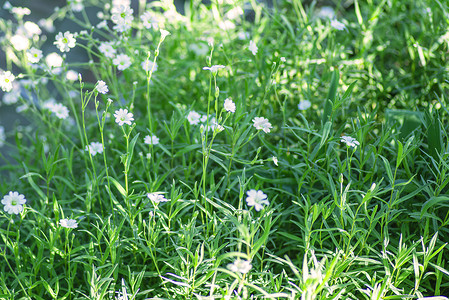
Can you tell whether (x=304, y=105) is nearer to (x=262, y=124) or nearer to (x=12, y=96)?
(x=262, y=124)

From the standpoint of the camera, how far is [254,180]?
133 centimetres

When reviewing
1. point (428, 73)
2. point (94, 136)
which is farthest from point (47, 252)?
point (428, 73)

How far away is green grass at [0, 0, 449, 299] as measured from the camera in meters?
1.05

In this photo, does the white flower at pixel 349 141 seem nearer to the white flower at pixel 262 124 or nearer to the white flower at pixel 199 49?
the white flower at pixel 262 124

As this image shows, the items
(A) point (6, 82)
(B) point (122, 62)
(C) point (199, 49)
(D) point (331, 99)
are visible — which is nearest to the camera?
(A) point (6, 82)

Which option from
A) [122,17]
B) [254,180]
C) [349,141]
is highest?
[122,17]

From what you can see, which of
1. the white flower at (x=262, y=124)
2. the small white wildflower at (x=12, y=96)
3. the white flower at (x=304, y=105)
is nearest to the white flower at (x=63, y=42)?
the small white wildflower at (x=12, y=96)

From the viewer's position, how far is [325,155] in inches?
48.0

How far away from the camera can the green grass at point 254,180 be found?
1.05m

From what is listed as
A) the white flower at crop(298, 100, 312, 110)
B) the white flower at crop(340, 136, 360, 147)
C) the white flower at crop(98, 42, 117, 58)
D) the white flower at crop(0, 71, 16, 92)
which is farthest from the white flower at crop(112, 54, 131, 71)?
the white flower at crop(340, 136, 360, 147)

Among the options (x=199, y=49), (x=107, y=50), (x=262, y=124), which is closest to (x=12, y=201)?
(x=107, y=50)

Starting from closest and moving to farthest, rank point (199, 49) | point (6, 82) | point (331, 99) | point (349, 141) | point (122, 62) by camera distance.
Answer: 1. point (349, 141)
2. point (6, 82)
3. point (331, 99)
4. point (122, 62)
5. point (199, 49)

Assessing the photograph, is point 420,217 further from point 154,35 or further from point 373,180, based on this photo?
point 154,35

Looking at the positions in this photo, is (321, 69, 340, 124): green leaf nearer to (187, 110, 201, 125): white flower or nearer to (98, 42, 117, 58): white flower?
(187, 110, 201, 125): white flower
